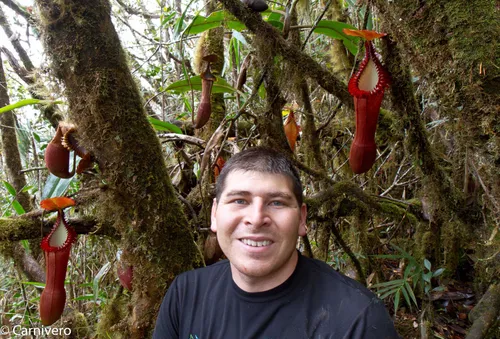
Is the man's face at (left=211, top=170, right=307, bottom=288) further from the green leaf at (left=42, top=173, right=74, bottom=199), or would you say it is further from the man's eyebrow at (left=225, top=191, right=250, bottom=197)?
the green leaf at (left=42, top=173, right=74, bottom=199)

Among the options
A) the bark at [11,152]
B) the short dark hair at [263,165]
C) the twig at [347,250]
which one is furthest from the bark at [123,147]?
the bark at [11,152]

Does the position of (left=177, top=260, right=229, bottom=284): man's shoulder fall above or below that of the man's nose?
below

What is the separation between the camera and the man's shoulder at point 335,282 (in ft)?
3.11

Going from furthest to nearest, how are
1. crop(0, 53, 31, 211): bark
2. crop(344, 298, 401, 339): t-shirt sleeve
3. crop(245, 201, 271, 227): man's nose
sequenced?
crop(0, 53, 31, 211): bark < crop(245, 201, 271, 227): man's nose < crop(344, 298, 401, 339): t-shirt sleeve

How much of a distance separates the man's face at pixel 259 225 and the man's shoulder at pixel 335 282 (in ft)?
0.21

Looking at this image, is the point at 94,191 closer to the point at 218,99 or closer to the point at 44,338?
the point at 218,99

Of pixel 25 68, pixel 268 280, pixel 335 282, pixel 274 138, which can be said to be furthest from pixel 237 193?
pixel 25 68

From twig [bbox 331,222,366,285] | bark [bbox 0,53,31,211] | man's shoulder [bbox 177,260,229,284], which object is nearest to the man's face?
man's shoulder [bbox 177,260,229,284]

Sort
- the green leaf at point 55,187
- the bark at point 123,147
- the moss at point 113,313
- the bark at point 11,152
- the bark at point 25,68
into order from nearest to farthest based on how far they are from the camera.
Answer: the bark at point 123,147
the green leaf at point 55,187
the moss at point 113,313
the bark at point 25,68
the bark at point 11,152

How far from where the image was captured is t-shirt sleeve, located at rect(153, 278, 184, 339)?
1.12 m

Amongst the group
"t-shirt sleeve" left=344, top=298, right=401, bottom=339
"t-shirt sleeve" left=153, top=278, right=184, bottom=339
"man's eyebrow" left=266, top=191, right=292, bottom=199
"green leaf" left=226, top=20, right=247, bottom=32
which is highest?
"green leaf" left=226, top=20, right=247, bottom=32

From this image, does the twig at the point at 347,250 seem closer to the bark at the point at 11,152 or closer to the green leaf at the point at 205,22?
the green leaf at the point at 205,22

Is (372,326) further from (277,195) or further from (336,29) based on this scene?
(336,29)

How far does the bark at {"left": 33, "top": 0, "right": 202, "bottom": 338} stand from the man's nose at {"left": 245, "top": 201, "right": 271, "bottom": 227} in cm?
40
